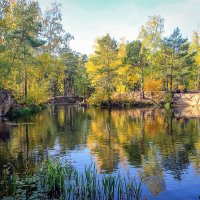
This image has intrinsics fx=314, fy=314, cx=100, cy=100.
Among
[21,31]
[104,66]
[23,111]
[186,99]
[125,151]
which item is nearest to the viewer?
[125,151]

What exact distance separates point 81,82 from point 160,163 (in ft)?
245

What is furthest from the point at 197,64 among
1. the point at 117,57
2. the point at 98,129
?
the point at 98,129

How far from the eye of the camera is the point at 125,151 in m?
20.4

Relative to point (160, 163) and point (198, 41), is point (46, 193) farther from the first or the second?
point (198, 41)

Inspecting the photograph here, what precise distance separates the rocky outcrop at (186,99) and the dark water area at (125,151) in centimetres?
3264

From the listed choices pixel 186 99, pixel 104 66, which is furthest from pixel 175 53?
pixel 104 66

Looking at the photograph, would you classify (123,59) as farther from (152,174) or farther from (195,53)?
(152,174)

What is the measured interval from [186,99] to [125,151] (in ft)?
153

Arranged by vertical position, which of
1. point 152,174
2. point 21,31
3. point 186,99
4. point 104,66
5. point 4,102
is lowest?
point 152,174

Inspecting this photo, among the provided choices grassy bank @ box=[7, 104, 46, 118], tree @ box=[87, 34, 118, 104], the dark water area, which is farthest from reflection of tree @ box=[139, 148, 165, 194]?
tree @ box=[87, 34, 118, 104]

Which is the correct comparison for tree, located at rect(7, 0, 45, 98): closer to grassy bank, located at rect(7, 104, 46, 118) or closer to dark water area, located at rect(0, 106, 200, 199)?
grassy bank, located at rect(7, 104, 46, 118)

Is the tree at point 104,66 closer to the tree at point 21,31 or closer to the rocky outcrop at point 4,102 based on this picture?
the tree at point 21,31

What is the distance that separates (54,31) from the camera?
201 ft

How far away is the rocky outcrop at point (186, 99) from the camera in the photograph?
6344 centimetres
